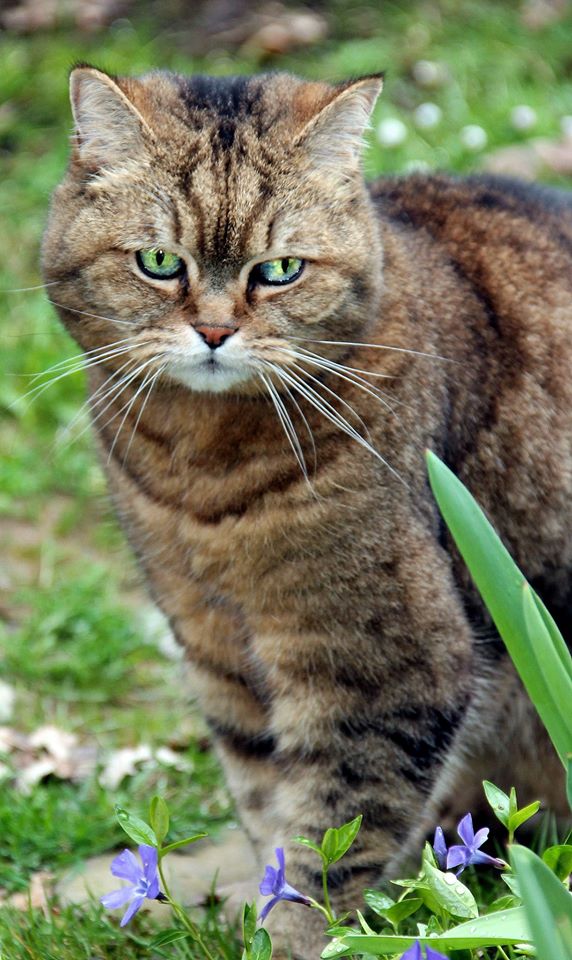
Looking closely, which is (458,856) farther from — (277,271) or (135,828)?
(277,271)

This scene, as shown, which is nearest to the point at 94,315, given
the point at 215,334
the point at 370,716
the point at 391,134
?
the point at 215,334

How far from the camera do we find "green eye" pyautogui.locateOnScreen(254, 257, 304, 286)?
226 cm

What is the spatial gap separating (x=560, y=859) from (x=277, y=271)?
1072 millimetres

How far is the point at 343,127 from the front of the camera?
2.36 metres

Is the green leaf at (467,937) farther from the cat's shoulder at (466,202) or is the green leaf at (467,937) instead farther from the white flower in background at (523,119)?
the white flower in background at (523,119)

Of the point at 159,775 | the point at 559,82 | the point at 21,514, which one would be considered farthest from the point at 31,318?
the point at 559,82

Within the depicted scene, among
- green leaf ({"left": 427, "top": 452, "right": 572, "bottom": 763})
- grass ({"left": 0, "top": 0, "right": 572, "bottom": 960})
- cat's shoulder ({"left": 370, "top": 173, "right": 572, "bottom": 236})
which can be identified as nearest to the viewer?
green leaf ({"left": 427, "top": 452, "right": 572, "bottom": 763})

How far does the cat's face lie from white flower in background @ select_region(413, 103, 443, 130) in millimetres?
2918

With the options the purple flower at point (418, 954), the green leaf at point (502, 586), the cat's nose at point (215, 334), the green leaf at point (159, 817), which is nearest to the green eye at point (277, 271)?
the cat's nose at point (215, 334)

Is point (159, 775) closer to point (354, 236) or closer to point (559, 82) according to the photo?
point (354, 236)

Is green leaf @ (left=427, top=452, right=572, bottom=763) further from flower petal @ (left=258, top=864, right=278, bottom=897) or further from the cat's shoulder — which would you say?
the cat's shoulder

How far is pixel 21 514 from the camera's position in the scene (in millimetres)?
4191

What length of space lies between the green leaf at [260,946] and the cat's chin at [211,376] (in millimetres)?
902

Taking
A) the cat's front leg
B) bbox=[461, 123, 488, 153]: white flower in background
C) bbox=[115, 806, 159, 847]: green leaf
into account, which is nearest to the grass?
bbox=[461, 123, 488, 153]: white flower in background
